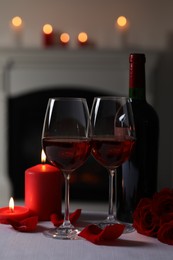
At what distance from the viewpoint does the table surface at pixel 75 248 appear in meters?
0.67

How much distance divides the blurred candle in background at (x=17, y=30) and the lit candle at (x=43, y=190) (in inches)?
102

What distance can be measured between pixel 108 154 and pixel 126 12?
2712 mm

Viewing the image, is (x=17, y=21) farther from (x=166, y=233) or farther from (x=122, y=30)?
(x=166, y=233)

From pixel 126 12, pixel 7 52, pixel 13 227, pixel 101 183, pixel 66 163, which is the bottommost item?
pixel 101 183

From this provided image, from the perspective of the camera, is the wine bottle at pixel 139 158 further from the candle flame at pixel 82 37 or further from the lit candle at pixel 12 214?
the candle flame at pixel 82 37

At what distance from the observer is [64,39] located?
3.33 meters

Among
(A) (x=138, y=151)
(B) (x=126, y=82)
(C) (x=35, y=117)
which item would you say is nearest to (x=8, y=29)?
(C) (x=35, y=117)

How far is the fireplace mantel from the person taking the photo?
3295 mm

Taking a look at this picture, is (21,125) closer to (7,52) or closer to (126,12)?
(7,52)

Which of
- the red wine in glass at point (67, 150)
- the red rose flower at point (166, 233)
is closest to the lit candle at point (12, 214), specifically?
the red wine in glass at point (67, 150)

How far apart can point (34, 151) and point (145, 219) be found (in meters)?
2.70

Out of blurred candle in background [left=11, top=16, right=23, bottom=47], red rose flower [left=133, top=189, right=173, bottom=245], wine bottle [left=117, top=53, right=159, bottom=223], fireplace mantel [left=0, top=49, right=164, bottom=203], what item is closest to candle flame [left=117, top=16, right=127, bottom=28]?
fireplace mantel [left=0, top=49, right=164, bottom=203]

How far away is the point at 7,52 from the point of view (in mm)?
3295

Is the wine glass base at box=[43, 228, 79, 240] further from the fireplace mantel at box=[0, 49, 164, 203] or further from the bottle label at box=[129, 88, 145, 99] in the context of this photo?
the fireplace mantel at box=[0, 49, 164, 203]
